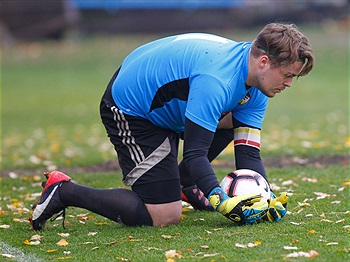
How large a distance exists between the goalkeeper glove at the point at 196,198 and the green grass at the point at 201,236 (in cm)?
8

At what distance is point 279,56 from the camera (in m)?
5.09

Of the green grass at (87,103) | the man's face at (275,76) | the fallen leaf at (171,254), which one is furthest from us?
the green grass at (87,103)

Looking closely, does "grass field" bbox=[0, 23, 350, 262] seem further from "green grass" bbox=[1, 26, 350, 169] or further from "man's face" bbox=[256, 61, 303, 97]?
"man's face" bbox=[256, 61, 303, 97]

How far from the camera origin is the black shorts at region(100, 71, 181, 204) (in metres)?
5.68

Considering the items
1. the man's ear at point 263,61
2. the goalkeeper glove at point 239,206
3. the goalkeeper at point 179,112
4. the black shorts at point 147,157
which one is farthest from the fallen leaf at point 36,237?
the man's ear at point 263,61

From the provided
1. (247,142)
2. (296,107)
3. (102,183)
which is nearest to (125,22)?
(296,107)

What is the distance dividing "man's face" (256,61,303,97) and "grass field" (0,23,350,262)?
1059 mm

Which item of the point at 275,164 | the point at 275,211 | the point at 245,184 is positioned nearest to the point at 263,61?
the point at 245,184

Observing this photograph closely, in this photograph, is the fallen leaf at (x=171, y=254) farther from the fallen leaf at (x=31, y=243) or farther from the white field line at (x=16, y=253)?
the fallen leaf at (x=31, y=243)

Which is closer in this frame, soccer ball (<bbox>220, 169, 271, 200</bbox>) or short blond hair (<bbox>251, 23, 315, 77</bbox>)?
short blond hair (<bbox>251, 23, 315, 77</bbox>)

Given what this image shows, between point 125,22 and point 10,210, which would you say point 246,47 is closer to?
point 10,210

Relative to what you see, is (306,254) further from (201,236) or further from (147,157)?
(147,157)

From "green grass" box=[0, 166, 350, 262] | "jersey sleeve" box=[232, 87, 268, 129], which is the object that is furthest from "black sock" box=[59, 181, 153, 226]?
"jersey sleeve" box=[232, 87, 268, 129]

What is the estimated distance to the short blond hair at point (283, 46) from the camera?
507cm
